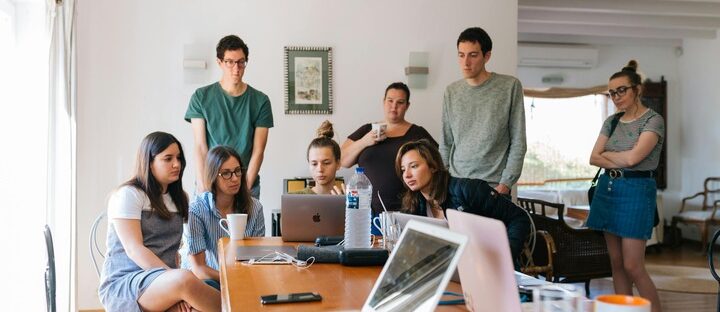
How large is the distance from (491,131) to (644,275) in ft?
3.62

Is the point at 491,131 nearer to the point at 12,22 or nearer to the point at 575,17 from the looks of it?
the point at 12,22

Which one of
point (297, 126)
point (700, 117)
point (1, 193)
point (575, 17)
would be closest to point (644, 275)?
point (297, 126)

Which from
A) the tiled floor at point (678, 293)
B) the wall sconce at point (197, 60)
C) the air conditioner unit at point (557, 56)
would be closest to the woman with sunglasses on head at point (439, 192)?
the wall sconce at point (197, 60)

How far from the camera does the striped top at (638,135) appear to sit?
3.50 metres

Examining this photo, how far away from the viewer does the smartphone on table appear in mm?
1491

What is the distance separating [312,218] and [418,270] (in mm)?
1436

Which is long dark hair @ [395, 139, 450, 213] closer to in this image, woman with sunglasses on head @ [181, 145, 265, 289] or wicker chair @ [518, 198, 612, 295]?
woman with sunglasses on head @ [181, 145, 265, 289]

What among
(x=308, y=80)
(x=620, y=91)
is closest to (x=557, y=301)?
(x=620, y=91)

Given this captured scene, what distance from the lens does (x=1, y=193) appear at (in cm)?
321

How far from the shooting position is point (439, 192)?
2.68 metres


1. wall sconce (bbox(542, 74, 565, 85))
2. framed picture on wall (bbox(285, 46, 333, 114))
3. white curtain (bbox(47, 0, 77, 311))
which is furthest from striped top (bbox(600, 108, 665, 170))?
wall sconce (bbox(542, 74, 565, 85))

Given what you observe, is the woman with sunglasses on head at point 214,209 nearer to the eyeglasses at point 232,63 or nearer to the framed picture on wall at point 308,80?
the eyeglasses at point 232,63

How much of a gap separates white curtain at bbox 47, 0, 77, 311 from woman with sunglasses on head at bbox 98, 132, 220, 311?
3.57ft

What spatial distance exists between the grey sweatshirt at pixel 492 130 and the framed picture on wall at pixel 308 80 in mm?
1366
